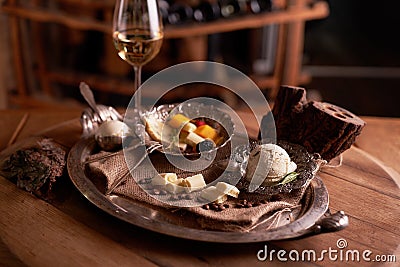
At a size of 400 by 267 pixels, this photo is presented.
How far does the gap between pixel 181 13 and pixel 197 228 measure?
1619 mm

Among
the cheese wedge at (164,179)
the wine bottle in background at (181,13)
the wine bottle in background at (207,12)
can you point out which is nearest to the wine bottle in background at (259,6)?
the wine bottle in background at (207,12)

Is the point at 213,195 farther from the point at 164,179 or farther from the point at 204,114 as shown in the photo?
the point at 204,114

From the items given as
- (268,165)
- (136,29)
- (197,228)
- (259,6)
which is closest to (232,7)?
(259,6)

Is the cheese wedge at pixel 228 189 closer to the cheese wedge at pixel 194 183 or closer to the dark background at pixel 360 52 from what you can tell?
the cheese wedge at pixel 194 183

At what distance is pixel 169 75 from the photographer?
2701 mm

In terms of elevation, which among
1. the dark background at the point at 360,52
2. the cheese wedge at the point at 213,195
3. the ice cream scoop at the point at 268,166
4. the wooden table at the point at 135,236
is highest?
the ice cream scoop at the point at 268,166

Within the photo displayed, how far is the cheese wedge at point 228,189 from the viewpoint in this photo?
989 mm

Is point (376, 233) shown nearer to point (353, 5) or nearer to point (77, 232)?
point (77, 232)

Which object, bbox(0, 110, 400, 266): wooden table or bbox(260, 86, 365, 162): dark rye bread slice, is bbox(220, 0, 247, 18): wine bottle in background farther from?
bbox(0, 110, 400, 266): wooden table

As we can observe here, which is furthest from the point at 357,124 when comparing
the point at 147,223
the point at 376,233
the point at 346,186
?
the point at 147,223

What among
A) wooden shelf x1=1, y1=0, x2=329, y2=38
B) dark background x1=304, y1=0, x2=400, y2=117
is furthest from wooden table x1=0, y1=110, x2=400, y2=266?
dark background x1=304, y1=0, x2=400, y2=117

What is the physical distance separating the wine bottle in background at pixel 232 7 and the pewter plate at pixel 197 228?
150cm

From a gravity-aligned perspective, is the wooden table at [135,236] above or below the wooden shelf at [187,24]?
below

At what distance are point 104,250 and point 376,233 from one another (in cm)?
45
